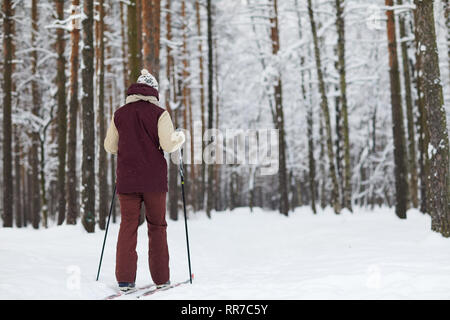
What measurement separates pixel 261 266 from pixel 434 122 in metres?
4.31

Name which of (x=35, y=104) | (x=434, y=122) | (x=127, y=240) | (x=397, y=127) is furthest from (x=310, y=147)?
(x=127, y=240)

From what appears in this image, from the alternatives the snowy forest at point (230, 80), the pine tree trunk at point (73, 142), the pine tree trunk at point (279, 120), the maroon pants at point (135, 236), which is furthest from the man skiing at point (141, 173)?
the pine tree trunk at point (279, 120)

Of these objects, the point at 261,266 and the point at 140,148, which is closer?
the point at 140,148

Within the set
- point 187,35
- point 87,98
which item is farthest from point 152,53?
point 187,35

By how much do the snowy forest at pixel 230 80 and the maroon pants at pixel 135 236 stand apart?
5096mm

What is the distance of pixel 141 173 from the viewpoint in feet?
15.0

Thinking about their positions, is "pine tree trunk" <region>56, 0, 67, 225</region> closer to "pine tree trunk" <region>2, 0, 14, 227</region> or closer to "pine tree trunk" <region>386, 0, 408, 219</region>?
"pine tree trunk" <region>2, 0, 14, 227</region>

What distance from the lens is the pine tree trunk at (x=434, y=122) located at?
766 centimetres

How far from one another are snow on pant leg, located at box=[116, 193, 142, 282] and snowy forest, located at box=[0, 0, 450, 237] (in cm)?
512

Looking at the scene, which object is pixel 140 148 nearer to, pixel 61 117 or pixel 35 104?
pixel 61 117
